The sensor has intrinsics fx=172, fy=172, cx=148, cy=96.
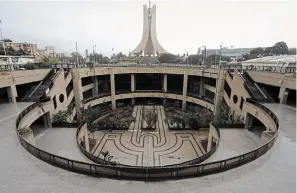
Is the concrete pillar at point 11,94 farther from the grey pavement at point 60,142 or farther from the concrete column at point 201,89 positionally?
the concrete column at point 201,89

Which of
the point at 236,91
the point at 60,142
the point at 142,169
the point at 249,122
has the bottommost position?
the point at 60,142

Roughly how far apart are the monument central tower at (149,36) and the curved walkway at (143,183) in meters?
69.1

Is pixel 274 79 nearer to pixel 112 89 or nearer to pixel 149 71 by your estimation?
pixel 149 71

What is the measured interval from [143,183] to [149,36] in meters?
74.6

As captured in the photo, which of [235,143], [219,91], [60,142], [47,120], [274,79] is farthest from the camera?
[219,91]

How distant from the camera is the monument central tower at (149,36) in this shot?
73500 millimetres

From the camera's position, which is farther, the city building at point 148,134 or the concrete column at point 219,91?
the concrete column at point 219,91

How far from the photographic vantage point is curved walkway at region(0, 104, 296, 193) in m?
6.72

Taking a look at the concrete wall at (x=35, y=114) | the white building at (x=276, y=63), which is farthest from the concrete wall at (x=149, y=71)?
the concrete wall at (x=35, y=114)

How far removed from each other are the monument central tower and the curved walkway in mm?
69088

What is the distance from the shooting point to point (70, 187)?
6.72m

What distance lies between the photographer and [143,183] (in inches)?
278

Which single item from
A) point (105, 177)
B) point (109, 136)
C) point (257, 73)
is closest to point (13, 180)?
point (105, 177)

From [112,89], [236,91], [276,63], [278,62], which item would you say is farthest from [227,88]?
[112,89]
